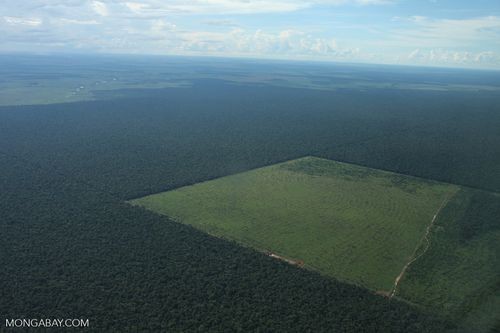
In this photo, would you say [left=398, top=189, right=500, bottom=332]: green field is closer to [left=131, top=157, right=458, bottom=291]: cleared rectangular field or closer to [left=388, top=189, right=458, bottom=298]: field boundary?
[left=388, top=189, right=458, bottom=298]: field boundary

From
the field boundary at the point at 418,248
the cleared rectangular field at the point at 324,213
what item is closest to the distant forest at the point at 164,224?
the field boundary at the point at 418,248

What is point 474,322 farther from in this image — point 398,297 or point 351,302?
point 351,302

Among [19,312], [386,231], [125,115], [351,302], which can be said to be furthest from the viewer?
[125,115]

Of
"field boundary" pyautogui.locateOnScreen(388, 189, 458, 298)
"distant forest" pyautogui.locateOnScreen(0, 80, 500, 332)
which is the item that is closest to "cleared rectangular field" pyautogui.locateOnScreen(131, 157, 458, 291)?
"field boundary" pyautogui.locateOnScreen(388, 189, 458, 298)

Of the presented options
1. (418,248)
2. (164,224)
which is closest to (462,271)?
(418,248)

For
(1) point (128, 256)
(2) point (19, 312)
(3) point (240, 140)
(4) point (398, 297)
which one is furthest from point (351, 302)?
(3) point (240, 140)

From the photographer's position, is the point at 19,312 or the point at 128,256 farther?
the point at 128,256
